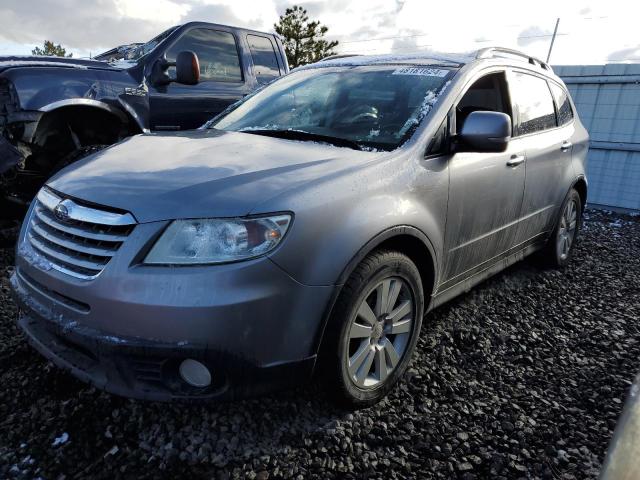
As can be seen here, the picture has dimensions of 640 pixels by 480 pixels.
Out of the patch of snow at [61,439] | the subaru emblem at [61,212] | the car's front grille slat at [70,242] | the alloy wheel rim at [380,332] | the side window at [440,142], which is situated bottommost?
the patch of snow at [61,439]

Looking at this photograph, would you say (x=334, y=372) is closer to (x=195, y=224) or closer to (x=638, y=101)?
(x=195, y=224)

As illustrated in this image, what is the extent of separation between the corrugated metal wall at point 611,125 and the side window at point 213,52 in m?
6.22

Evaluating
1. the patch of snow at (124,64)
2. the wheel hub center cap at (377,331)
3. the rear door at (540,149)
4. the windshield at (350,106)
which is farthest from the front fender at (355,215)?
the patch of snow at (124,64)

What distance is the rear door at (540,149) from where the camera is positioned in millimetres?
3316

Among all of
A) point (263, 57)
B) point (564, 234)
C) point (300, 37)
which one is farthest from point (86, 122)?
point (300, 37)

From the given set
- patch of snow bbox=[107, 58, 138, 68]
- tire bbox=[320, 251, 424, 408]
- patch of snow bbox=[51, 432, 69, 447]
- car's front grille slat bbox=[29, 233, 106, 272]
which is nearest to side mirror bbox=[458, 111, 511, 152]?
tire bbox=[320, 251, 424, 408]

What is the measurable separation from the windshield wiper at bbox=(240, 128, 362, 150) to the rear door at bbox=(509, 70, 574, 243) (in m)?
1.47

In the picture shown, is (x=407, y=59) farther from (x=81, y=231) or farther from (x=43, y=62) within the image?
(x=43, y=62)

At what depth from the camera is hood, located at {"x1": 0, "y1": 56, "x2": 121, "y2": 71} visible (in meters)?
3.77

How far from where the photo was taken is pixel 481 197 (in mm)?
2742

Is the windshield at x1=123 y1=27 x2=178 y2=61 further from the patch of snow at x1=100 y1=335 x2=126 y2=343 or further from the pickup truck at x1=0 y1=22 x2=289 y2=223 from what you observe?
the patch of snow at x1=100 y1=335 x2=126 y2=343

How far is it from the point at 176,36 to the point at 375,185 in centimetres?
389

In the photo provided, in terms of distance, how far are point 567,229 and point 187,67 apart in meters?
3.73

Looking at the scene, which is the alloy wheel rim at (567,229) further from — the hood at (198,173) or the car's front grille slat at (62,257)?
the car's front grille slat at (62,257)
